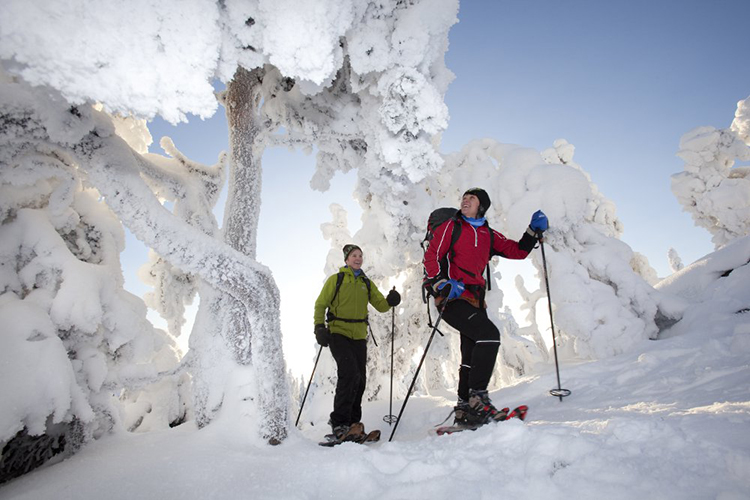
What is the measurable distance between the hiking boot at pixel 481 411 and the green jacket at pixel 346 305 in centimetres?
197

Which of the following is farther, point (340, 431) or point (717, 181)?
point (717, 181)

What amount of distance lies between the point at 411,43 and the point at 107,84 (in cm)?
323

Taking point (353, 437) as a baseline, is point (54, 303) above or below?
above

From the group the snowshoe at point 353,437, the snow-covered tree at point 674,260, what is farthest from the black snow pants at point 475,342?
the snow-covered tree at point 674,260

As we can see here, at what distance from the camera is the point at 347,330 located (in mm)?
4879

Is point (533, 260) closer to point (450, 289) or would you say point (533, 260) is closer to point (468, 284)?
point (468, 284)

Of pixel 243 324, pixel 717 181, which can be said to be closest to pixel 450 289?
pixel 243 324

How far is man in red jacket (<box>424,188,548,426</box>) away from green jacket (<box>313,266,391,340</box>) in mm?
1372

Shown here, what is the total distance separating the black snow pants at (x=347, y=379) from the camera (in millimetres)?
4359

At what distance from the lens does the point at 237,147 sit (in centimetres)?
452

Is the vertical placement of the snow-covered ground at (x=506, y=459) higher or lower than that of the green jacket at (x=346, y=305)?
lower

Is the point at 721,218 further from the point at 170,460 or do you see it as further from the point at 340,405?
the point at 170,460

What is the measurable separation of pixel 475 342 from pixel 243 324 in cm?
262

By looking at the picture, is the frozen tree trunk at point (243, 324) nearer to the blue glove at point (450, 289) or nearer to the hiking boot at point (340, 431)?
the hiking boot at point (340, 431)
